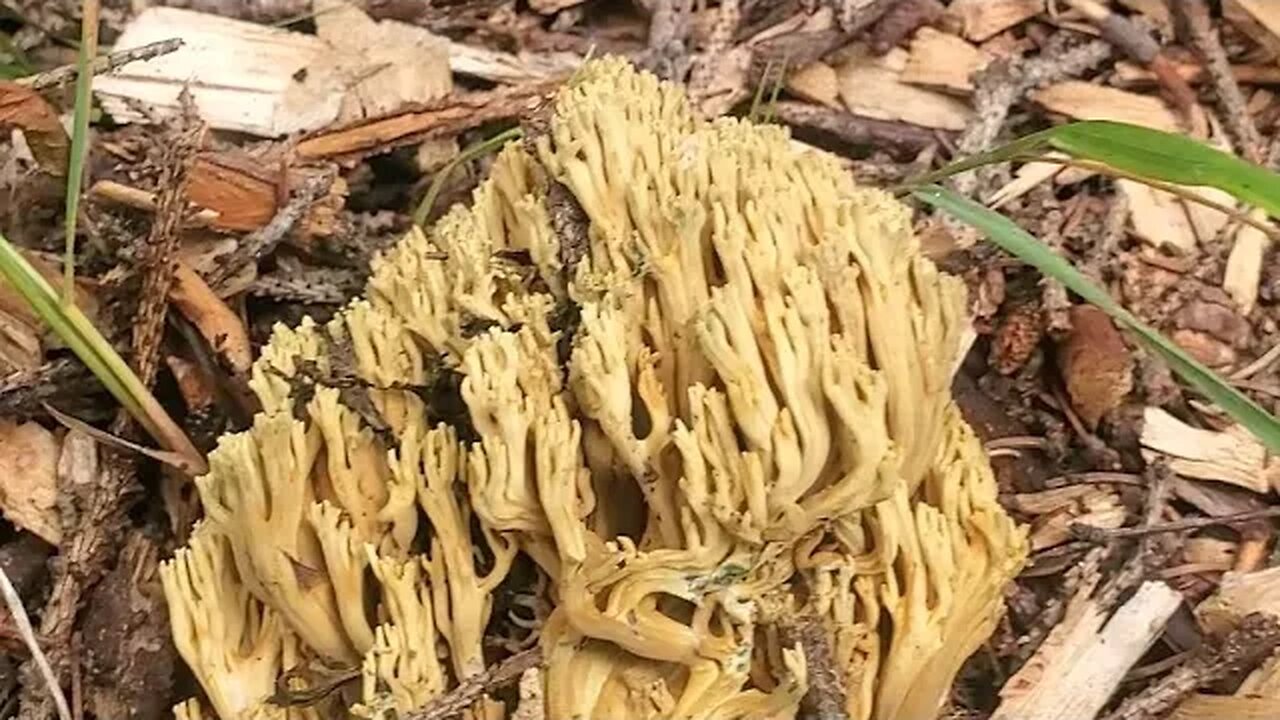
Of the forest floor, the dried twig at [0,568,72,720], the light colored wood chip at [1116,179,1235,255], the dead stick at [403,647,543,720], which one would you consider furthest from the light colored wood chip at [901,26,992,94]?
the dried twig at [0,568,72,720]

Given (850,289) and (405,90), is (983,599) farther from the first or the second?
(405,90)

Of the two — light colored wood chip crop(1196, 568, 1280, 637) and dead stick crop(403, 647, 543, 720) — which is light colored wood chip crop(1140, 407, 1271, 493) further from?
dead stick crop(403, 647, 543, 720)

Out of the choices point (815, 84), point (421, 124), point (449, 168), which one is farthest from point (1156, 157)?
point (421, 124)

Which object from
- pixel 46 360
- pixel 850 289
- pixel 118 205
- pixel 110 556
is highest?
pixel 850 289

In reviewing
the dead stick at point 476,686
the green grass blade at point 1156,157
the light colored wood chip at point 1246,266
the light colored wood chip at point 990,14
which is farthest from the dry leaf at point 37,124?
the light colored wood chip at point 1246,266

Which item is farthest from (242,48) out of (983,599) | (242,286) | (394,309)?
(983,599)
